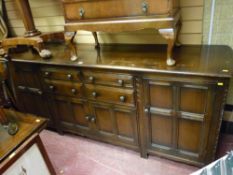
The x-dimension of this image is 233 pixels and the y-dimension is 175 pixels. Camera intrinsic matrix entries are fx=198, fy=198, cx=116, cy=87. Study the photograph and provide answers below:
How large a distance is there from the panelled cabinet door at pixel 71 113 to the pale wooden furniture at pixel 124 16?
642 mm

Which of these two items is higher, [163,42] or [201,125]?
[163,42]

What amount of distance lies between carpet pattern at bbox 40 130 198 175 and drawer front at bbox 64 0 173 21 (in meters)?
1.20

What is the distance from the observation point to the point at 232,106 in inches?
68.2

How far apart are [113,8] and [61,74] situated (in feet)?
2.44

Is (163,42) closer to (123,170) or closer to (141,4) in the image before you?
(141,4)

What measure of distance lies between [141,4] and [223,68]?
646 millimetres

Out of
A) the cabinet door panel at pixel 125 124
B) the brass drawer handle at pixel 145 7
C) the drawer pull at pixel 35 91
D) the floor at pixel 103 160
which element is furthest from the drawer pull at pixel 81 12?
the floor at pixel 103 160

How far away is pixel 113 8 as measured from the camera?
Answer: 1.36 meters

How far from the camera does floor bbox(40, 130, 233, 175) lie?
64.5 inches

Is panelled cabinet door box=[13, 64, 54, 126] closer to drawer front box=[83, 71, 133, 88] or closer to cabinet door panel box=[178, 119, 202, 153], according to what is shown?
drawer front box=[83, 71, 133, 88]

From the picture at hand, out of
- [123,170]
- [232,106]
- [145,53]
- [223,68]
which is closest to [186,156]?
[123,170]

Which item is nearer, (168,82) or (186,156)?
(168,82)

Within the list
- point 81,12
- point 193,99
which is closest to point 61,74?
point 81,12

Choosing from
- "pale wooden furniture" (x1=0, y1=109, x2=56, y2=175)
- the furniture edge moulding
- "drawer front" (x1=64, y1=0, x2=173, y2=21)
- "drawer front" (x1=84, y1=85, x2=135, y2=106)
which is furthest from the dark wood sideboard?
"pale wooden furniture" (x1=0, y1=109, x2=56, y2=175)
